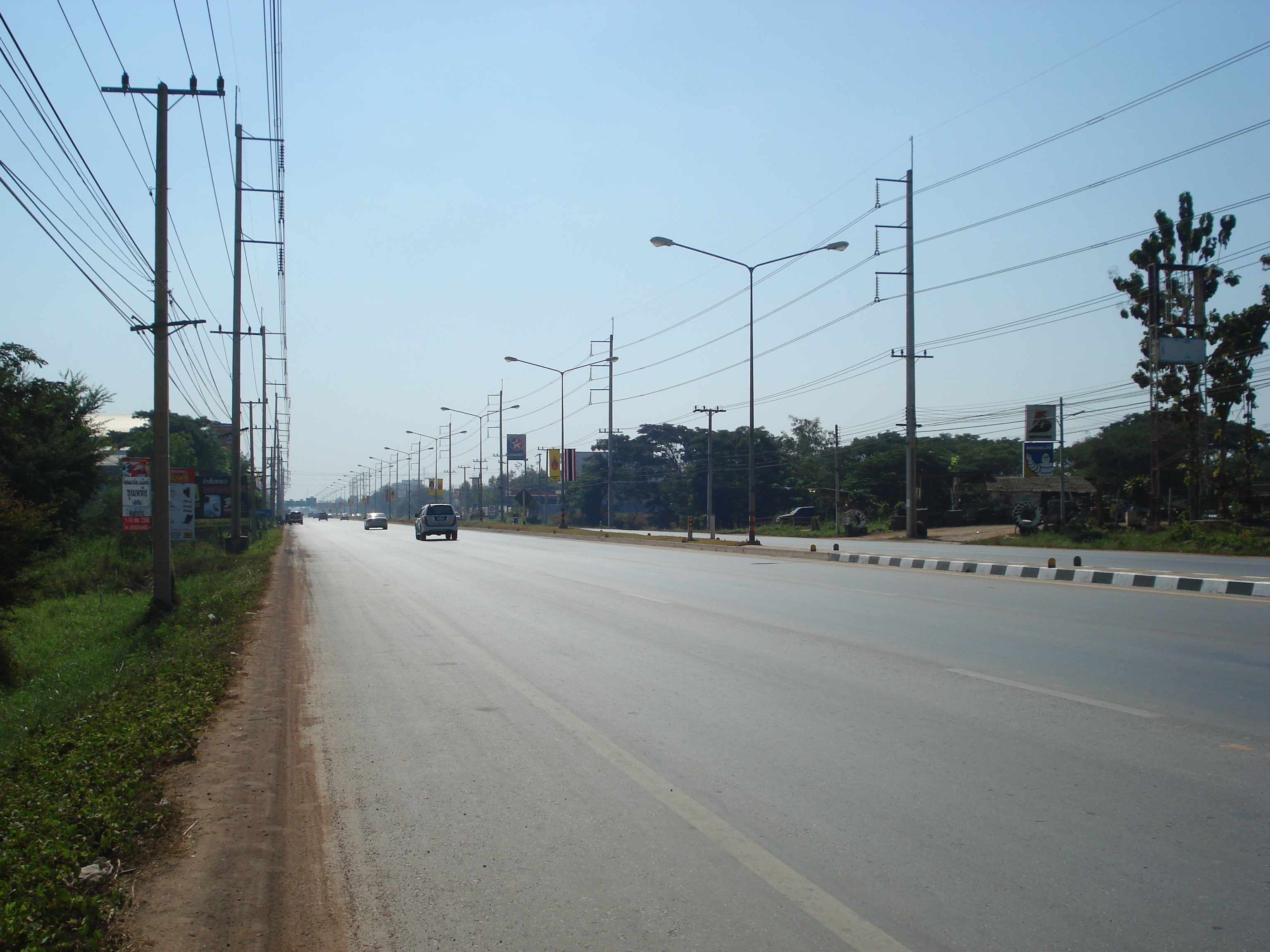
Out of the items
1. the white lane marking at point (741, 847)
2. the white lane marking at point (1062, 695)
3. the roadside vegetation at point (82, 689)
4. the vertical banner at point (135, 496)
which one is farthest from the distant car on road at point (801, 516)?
the white lane marking at point (741, 847)

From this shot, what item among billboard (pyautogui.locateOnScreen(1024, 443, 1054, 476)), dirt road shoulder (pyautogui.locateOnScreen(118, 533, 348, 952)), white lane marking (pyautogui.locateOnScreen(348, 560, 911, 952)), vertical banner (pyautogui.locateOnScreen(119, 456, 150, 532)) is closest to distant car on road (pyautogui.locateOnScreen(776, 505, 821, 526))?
billboard (pyautogui.locateOnScreen(1024, 443, 1054, 476))

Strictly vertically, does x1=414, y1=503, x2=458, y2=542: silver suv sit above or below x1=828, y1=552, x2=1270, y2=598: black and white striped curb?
above

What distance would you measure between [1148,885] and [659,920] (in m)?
2.00

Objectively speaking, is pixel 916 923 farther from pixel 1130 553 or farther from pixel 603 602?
pixel 1130 553

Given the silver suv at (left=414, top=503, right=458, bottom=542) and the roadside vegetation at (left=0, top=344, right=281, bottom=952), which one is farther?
the silver suv at (left=414, top=503, right=458, bottom=542)

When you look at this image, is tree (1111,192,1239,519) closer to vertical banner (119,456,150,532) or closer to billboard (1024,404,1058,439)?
billboard (1024,404,1058,439)

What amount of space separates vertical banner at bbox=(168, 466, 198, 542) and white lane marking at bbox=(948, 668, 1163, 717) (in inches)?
608

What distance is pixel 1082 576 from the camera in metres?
18.8

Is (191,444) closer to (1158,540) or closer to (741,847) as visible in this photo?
(1158,540)

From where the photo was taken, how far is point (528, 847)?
428 centimetres

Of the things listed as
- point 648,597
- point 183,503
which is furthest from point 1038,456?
point 183,503

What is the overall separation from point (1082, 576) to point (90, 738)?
17931mm

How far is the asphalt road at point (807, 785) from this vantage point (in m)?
3.53

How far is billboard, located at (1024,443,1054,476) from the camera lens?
37.3 meters
